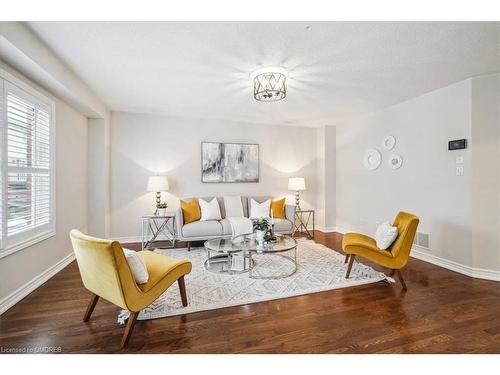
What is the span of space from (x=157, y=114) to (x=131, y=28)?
2.88m

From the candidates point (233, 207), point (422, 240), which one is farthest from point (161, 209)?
point (422, 240)

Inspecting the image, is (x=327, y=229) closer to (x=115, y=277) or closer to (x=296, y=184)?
(x=296, y=184)

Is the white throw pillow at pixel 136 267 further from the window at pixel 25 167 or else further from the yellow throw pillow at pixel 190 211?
the yellow throw pillow at pixel 190 211

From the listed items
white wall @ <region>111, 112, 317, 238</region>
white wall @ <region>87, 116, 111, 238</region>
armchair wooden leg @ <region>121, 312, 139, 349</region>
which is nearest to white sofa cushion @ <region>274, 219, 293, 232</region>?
white wall @ <region>111, 112, 317, 238</region>

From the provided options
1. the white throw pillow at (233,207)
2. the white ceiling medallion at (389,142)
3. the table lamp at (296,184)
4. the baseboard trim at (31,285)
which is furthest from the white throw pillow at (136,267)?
the white ceiling medallion at (389,142)

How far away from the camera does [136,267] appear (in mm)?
1842

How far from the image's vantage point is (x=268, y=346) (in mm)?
1719

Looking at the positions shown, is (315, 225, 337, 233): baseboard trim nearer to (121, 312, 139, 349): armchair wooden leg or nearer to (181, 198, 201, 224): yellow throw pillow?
(181, 198, 201, 224): yellow throw pillow

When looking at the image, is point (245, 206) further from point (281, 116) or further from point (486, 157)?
point (486, 157)

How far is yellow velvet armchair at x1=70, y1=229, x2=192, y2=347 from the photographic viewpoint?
163 cm

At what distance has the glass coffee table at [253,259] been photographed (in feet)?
9.77

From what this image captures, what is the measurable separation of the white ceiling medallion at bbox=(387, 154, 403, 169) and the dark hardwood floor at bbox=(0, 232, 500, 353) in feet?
6.71

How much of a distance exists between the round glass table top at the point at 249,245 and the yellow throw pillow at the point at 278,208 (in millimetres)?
1260
